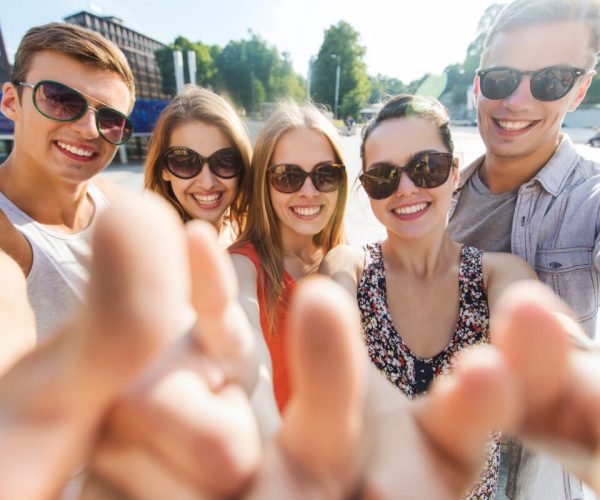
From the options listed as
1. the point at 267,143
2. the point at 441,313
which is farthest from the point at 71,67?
the point at 441,313

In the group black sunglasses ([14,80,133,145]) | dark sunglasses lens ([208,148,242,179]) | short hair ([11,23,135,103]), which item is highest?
short hair ([11,23,135,103])

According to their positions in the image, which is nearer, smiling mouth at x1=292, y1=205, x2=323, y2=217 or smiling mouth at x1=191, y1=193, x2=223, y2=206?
smiling mouth at x1=292, y1=205, x2=323, y2=217

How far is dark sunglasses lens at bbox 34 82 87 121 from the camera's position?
1.73 m

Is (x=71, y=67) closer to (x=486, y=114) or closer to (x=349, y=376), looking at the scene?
(x=349, y=376)

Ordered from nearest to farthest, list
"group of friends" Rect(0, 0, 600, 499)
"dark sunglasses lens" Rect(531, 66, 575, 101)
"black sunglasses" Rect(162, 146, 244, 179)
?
"group of friends" Rect(0, 0, 600, 499) → "dark sunglasses lens" Rect(531, 66, 575, 101) → "black sunglasses" Rect(162, 146, 244, 179)

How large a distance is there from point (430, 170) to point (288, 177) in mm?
734

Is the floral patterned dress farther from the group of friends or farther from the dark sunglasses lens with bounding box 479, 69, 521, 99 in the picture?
the dark sunglasses lens with bounding box 479, 69, 521, 99

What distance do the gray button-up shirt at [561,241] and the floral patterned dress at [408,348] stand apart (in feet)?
1.21

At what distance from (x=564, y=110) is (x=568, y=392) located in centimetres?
194

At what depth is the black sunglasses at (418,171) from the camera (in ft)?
4.68

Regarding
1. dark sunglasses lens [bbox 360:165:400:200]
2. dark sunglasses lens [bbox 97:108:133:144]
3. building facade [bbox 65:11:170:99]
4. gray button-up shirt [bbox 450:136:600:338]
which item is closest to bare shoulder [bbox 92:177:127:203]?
dark sunglasses lens [bbox 97:108:133:144]

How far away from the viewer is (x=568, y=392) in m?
0.49

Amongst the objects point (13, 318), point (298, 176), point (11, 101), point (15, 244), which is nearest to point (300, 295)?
point (13, 318)

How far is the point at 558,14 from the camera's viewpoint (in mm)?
1572
